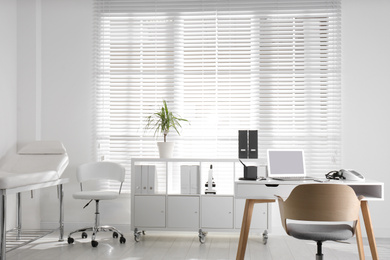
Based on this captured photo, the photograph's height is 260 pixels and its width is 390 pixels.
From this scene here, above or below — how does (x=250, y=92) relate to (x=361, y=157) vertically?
above

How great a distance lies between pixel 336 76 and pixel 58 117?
3223 millimetres

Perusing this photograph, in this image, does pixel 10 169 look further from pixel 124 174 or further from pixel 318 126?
pixel 318 126

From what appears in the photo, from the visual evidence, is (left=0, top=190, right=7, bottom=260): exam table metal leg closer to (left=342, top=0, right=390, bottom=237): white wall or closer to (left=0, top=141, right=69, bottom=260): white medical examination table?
(left=0, top=141, right=69, bottom=260): white medical examination table

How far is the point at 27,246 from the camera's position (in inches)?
189

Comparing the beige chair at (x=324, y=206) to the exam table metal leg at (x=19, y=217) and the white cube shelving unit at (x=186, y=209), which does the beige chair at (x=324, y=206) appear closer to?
the white cube shelving unit at (x=186, y=209)

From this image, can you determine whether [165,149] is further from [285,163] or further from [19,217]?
[19,217]

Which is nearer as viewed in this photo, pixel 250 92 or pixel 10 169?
pixel 10 169

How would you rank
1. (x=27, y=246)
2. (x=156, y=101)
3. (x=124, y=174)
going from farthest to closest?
(x=156, y=101)
(x=124, y=174)
(x=27, y=246)

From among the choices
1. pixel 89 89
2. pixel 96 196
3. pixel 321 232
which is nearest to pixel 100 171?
pixel 96 196

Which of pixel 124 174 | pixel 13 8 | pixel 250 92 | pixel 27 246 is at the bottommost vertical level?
pixel 27 246

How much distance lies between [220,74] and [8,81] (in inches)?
93.7

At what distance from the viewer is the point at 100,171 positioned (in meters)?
5.33

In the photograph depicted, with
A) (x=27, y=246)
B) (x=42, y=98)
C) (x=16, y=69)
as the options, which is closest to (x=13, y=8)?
(x=16, y=69)

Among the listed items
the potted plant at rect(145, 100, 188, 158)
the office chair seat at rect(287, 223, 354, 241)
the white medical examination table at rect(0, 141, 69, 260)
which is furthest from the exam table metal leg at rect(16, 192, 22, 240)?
the office chair seat at rect(287, 223, 354, 241)
